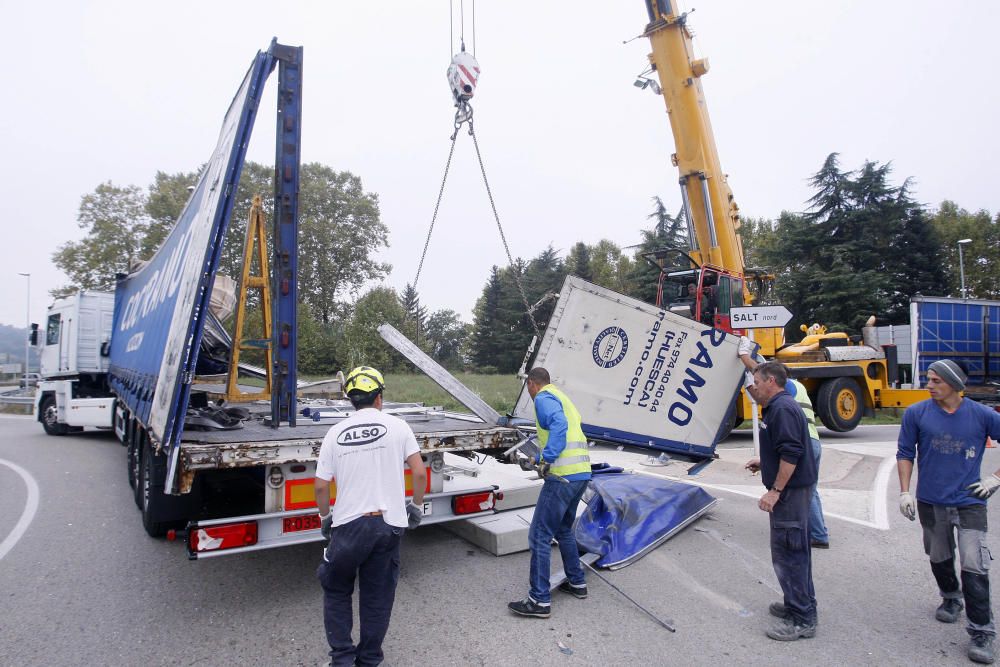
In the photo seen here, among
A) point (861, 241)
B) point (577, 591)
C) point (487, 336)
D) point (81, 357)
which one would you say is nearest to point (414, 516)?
point (577, 591)

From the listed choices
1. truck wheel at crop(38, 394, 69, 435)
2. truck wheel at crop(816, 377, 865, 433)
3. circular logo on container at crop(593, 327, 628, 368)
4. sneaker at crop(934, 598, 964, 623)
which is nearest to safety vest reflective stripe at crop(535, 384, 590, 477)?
circular logo on container at crop(593, 327, 628, 368)

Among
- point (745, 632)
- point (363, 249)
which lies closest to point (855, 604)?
point (745, 632)

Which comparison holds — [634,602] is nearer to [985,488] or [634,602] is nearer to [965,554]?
[965,554]

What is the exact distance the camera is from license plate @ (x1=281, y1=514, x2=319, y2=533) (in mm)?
4000

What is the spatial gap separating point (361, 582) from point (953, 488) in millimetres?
3518

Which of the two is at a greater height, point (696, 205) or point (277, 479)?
point (696, 205)

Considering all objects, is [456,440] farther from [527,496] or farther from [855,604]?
[855,604]

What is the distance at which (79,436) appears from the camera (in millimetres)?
14156

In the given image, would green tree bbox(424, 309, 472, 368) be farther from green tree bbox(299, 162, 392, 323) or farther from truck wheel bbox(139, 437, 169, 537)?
truck wheel bbox(139, 437, 169, 537)

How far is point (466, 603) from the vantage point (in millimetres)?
4219

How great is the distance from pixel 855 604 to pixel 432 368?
379 centimetres

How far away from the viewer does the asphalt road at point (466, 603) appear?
11.5 ft

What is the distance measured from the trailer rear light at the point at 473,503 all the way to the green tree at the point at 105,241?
121ft

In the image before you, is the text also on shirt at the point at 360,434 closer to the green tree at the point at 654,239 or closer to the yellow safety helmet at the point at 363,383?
the yellow safety helmet at the point at 363,383
